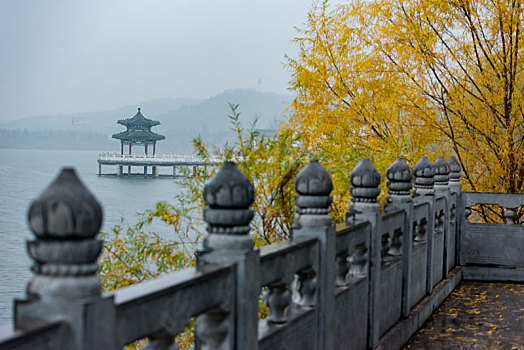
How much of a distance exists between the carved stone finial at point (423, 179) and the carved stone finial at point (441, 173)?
0.70 m

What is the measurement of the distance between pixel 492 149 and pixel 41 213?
8.67 meters

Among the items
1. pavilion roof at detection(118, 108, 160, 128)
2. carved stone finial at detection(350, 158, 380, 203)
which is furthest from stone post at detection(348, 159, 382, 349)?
pavilion roof at detection(118, 108, 160, 128)

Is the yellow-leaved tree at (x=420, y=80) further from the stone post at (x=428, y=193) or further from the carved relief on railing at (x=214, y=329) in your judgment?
the carved relief on railing at (x=214, y=329)

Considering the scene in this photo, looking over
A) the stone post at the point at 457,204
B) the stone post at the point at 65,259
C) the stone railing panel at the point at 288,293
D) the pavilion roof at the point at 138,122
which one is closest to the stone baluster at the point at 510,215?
the stone post at the point at 457,204

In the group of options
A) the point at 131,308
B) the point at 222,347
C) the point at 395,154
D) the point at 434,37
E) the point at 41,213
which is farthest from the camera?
the point at 434,37

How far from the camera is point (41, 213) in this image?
A: 1468mm

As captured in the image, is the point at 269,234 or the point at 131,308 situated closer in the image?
the point at 131,308

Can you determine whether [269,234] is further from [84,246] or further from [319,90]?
[319,90]

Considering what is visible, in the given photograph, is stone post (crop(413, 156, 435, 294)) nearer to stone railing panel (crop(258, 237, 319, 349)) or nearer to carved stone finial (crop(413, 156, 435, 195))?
carved stone finial (crop(413, 156, 435, 195))

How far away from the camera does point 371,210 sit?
4.03 metres

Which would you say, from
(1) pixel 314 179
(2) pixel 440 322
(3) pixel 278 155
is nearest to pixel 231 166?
(1) pixel 314 179

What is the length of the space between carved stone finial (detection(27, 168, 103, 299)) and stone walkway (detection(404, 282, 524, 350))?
145 inches

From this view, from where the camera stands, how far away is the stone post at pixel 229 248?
2227 millimetres

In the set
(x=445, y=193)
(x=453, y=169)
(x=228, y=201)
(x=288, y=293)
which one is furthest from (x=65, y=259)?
(x=453, y=169)
